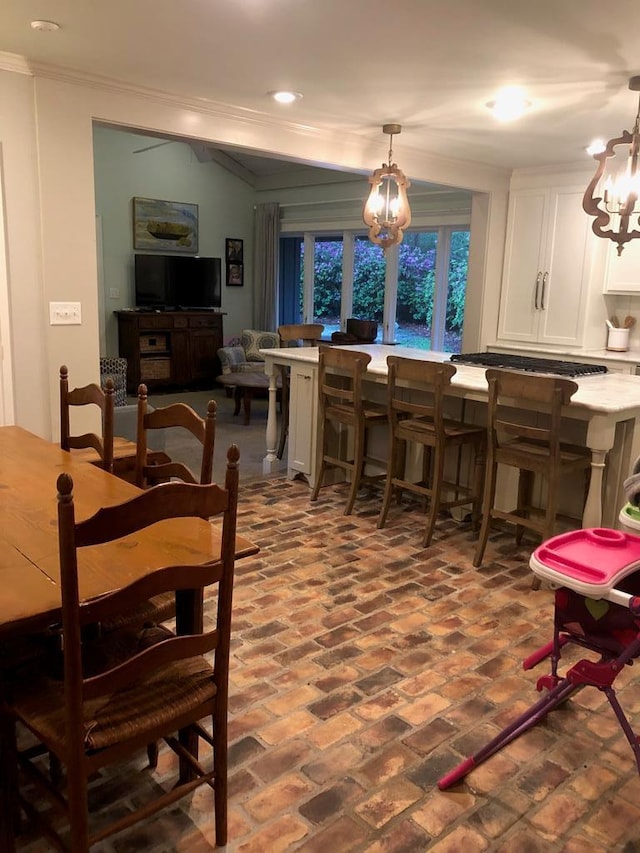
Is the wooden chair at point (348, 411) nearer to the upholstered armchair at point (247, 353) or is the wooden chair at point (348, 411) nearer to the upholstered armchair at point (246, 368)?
the upholstered armchair at point (246, 368)

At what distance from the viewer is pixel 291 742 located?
85.6 inches

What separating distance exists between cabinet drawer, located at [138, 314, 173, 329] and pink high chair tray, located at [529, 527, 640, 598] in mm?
6953

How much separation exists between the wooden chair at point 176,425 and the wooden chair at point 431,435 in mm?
1624

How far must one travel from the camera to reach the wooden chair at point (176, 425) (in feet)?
7.41

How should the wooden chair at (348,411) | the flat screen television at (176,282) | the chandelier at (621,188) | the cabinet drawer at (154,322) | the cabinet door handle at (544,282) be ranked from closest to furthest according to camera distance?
the chandelier at (621,188) < the wooden chair at (348,411) < the cabinet door handle at (544,282) < the cabinet drawer at (154,322) < the flat screen television at (176,282)

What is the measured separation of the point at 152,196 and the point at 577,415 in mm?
6973

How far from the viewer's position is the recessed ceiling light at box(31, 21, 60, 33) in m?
2.95

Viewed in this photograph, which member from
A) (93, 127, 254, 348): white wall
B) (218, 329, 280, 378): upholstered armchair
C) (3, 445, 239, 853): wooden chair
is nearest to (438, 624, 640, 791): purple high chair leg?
(3, 445, 239, 853): wooden chair

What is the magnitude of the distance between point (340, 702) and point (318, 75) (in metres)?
3.02

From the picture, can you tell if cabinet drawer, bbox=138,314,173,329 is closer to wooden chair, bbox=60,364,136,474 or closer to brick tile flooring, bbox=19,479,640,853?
wooden chair, bbox=60,364,136,474

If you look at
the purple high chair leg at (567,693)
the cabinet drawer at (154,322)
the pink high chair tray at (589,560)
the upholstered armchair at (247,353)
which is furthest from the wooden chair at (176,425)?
the cabinet drawer at (154,322)

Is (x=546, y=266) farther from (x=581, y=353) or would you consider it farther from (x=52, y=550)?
(x=52, y=550)

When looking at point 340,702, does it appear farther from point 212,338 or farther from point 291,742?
point 212,338

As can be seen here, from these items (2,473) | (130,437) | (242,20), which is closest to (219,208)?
(130,437)
